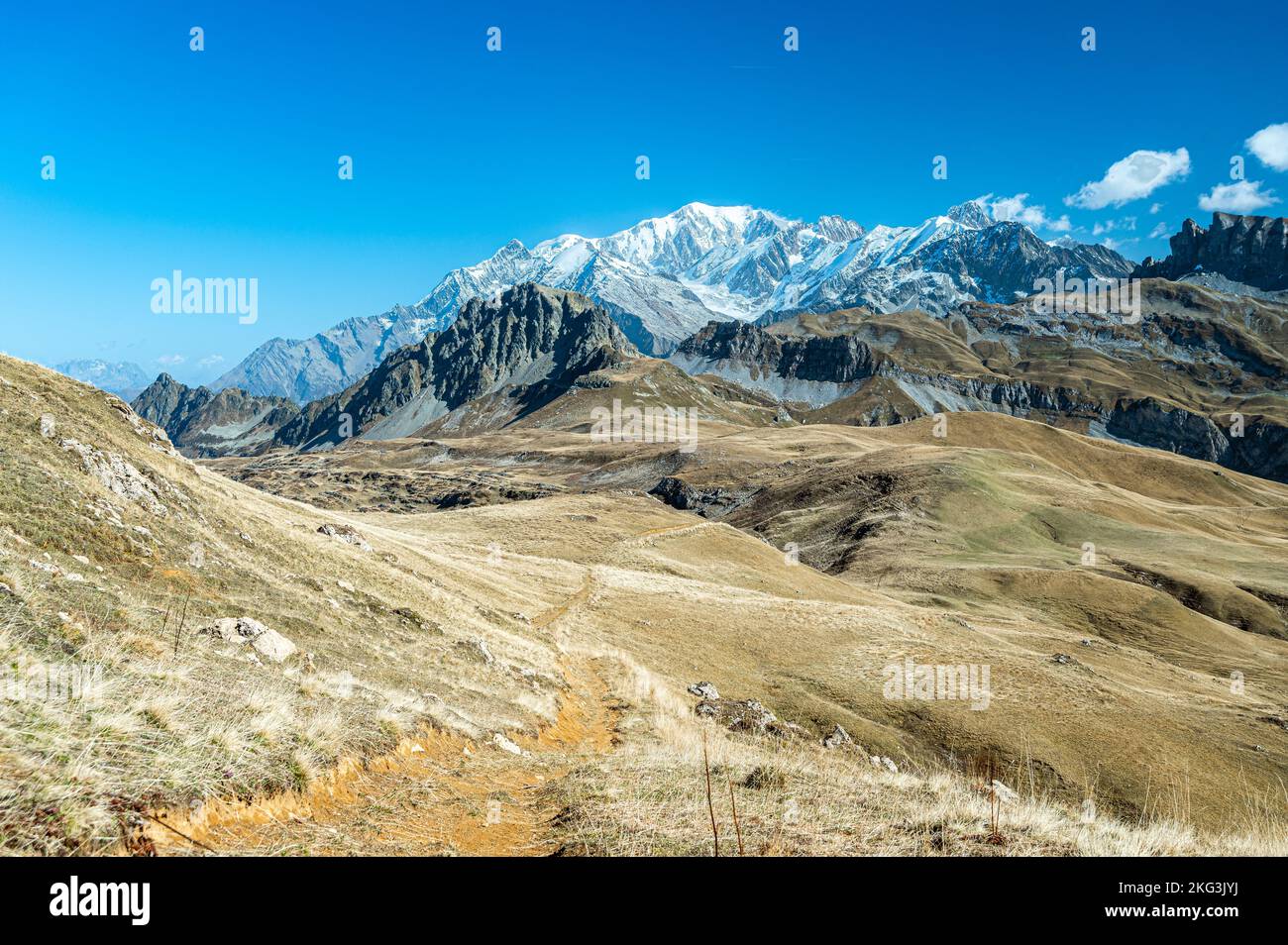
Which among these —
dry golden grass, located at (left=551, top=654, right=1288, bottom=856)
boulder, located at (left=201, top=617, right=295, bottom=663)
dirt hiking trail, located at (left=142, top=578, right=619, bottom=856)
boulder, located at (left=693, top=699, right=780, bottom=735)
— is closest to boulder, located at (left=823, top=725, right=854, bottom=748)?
boulder, located at (left=693, top=699, right=780, bottom=735)

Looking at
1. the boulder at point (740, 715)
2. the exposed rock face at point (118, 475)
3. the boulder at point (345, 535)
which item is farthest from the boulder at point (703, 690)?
the exposed rock face at point (118, 475)

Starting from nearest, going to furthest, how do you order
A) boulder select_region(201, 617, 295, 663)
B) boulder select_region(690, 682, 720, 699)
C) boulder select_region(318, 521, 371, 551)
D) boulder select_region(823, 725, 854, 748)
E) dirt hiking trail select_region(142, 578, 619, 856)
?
dirt hiking trail select_region(142, 578, 619, 856) → boulder select_region(201, 617, 295, 663) → boulder select_region(823, 725, 854, 748) → boulder select_region(690, 682, 720, 699) → boulder select_region(318, 521, 371, 551)

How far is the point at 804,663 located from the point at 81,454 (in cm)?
3115

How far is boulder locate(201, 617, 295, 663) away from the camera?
522 inches

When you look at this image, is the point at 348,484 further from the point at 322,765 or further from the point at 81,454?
the point at 322,765

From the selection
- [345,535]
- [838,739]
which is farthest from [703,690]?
[345,535]

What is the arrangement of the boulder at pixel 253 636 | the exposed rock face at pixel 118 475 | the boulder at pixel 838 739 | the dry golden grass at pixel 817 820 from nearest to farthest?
1. the dry golden grass at pixel 817 820
2. the boulder at pixel 253 636
3. the exposed rock face at pixel 118 475
4. the boulder at pixel 838 739

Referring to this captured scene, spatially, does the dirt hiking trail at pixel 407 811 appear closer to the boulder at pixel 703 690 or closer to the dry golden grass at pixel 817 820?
the dry golden grass at pixel 817 820

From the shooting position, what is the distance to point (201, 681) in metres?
9.77

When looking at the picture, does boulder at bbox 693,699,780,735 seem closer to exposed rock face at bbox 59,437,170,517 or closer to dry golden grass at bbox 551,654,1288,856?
dry golden grass at bbox 551,654,1288,856

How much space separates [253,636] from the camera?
13.8 meters

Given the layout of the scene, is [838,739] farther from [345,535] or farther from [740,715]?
[345,535]

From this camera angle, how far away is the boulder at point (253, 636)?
13.3 m
